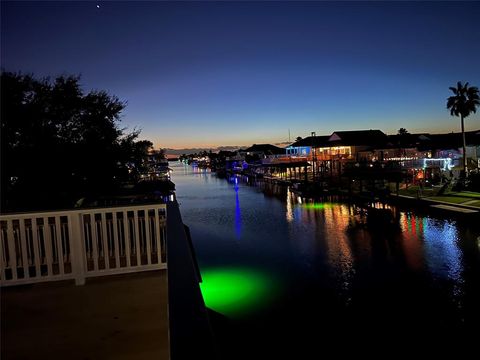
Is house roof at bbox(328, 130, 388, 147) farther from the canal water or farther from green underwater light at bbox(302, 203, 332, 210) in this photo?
the canal water

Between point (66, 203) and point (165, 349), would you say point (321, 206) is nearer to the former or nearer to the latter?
point (66, 203)

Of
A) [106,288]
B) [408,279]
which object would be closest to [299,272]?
[408,279]

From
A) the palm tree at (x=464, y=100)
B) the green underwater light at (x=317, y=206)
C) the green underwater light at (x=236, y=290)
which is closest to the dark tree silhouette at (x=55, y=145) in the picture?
the green underwater light at (x=236, y=290)

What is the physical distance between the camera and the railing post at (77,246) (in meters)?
5.39

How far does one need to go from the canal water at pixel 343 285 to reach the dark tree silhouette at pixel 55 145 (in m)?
7.75

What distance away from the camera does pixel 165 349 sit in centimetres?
376

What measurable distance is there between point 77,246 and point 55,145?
34.8ft

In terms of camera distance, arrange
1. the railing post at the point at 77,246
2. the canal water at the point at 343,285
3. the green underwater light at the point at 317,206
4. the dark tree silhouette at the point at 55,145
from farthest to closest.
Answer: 1. the green underwater light at the point at 317,206
2. the dark tree silhouette at the point at 55,145
3. the canal water at the point at 343,285
4. the railing post at the point at 77,246

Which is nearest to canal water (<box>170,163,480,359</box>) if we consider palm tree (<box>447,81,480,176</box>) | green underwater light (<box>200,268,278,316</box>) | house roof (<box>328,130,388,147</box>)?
green underwater light (<box>200,268,278,316</box>)

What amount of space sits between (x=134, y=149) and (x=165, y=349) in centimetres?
1587

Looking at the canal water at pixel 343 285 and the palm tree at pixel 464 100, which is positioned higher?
the palm tree at pixel 464 100

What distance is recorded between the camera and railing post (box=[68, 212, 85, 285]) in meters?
5.39

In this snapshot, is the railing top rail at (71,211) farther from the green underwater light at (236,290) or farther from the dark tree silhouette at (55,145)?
the green underwater light at (236,290)

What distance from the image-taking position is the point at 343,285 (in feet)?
55.8
